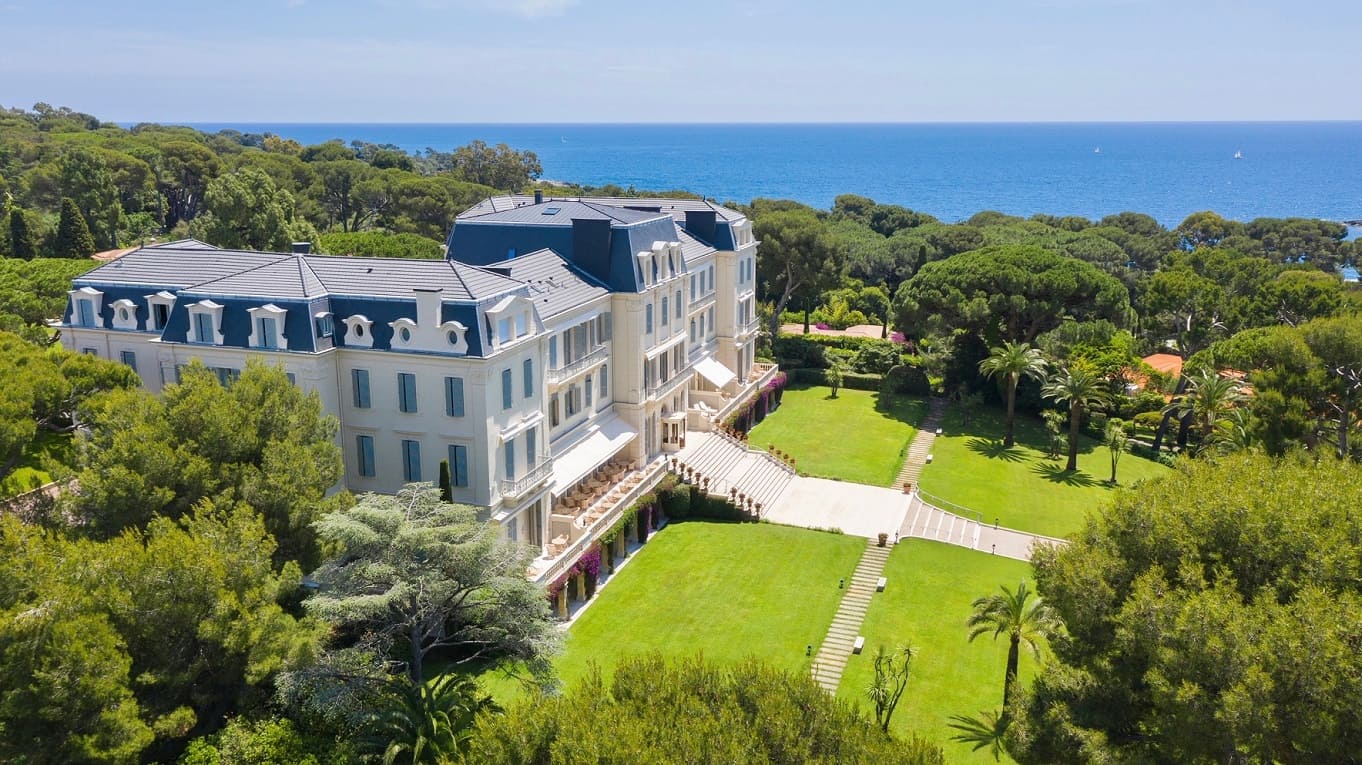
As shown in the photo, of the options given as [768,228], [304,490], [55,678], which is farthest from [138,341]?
[768,228]

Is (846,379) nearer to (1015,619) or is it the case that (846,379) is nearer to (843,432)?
(843,432)

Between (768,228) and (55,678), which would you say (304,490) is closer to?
(55,678)

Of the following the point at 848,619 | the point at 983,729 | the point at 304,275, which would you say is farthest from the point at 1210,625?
the point at 304,275

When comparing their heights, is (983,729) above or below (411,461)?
below

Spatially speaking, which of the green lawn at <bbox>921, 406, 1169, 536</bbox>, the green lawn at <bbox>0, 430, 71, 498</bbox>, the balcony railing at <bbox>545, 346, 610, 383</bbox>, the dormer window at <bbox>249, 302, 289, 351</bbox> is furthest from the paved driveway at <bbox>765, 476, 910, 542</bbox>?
the green lawn at <bbox>0, 430, 71, 498</bbox>

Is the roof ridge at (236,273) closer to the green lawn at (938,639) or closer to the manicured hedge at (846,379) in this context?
the green lawn at (938,639)

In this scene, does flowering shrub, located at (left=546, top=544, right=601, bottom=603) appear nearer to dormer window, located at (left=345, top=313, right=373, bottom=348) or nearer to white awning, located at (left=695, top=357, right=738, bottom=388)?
dormer window, located at (left=345, top=313, right=373, bottom=348)
